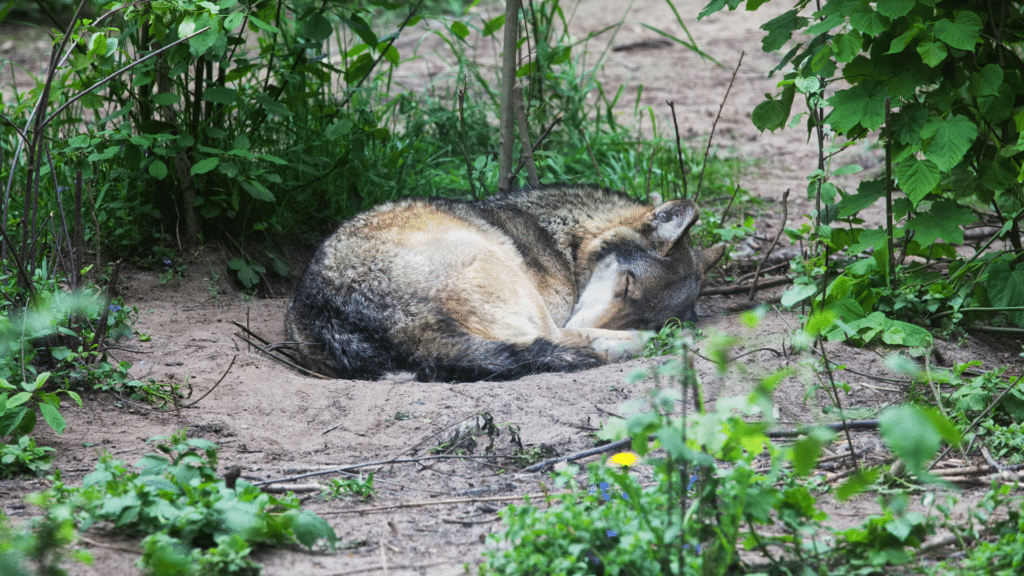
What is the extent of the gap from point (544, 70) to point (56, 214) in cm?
377

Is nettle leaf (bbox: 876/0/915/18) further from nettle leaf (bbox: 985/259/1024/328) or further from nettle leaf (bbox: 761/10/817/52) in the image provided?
nettle leaf (bbox: 985/259/1024/328)

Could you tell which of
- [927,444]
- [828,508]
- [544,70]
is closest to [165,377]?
[828,508]

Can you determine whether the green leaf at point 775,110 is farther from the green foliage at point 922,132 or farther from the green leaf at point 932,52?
the green leaf at point 932,52

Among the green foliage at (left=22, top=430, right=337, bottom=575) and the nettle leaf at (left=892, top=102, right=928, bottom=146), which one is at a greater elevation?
the nettle leaf at (left=892, top=102, right=928, bottom=146)

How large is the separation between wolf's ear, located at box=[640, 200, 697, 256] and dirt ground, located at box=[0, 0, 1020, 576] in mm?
568

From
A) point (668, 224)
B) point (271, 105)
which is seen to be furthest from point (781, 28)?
point (271, 105)

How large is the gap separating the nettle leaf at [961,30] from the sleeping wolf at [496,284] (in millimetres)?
1803

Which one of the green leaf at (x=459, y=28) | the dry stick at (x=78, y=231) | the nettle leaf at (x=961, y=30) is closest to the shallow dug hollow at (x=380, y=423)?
the dry stick at (x=78, y=231)

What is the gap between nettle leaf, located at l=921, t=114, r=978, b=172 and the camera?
3.34 metres

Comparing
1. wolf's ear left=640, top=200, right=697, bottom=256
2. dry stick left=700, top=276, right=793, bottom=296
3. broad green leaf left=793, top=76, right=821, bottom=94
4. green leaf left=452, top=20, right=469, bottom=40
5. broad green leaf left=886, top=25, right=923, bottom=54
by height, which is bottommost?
dry stick left=700, top=276, right=793, bottom=296

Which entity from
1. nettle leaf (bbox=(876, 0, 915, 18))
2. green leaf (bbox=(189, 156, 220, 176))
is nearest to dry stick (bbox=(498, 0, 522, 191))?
green leaf (bbox=(189, 156, 220, 176))

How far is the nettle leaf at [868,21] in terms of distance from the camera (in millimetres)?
3346

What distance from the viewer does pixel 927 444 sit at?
1.21 meters

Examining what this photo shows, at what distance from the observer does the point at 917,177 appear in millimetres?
3471
